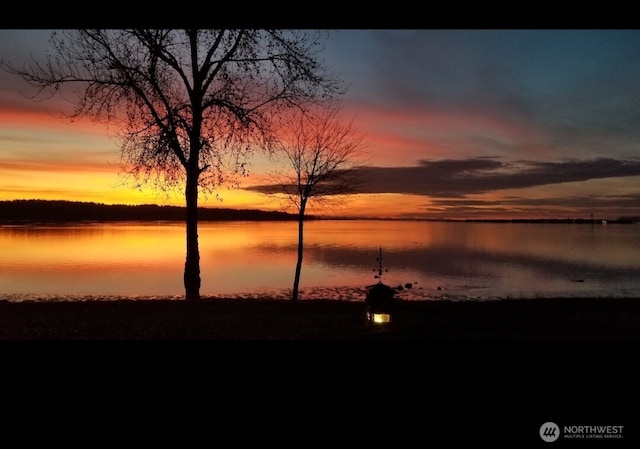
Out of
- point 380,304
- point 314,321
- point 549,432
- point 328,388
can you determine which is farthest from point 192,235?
point 549,432

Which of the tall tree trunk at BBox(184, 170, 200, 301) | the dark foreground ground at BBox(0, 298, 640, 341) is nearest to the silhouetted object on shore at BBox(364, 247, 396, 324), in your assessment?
the dark foreground ground at BBox(0, 298, 640, 341)

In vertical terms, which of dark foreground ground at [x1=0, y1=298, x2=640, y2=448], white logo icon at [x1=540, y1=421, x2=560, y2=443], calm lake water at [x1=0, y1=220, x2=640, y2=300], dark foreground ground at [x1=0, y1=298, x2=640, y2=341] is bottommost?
calm lake water at [x1=0, y1=220, x2=640, y2=300]

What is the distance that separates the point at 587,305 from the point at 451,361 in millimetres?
10578

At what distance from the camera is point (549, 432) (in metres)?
3.19

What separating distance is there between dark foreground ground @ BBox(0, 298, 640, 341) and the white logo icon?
155 inches

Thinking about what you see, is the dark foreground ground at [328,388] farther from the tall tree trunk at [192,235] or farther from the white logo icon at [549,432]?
the tall tree trunk at [192,235]

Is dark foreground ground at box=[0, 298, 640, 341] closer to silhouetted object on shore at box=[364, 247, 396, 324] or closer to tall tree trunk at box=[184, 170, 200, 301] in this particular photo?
silhouetted object on shore at box=[364, 247, 396, 324]

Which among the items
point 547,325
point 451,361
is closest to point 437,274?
point 547,325

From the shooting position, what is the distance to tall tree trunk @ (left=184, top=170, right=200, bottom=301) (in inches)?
512

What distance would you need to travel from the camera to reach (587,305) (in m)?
12.4

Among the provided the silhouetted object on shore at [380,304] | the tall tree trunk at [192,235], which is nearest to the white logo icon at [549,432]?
the silhouetted object on shore at [380,304]

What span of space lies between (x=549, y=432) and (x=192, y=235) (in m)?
11.2

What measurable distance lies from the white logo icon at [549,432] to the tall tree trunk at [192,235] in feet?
34.7
